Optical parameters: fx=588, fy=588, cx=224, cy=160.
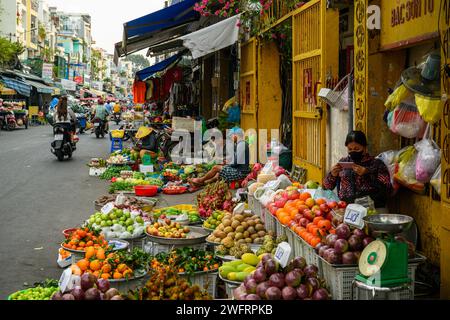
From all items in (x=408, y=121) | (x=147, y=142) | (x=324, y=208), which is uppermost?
(x=408, y=121)

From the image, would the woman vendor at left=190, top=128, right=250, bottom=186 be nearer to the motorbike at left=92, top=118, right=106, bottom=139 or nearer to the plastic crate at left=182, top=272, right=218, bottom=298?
the plastic crate at left=182, top=272, right=218, bottom=298

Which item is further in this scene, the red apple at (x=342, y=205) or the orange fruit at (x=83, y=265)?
the red apple at (x=342, y=205)

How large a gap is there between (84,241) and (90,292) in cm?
216

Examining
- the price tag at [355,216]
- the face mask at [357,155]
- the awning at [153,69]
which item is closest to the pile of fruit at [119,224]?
the face mask at [357,155]

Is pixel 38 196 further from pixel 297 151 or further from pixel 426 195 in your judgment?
pixel 426 195

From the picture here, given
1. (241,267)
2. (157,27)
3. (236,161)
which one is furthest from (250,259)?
(157,27)

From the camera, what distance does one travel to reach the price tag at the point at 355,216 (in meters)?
4.58

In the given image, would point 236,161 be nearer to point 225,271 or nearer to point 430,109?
point 225,271

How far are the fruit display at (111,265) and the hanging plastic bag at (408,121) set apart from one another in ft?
9.13

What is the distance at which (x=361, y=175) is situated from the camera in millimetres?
5914

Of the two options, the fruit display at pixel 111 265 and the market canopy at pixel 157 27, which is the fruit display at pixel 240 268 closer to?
the fruit display at pixel 111 265

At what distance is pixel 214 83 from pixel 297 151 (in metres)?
9.03
